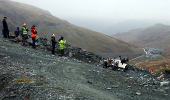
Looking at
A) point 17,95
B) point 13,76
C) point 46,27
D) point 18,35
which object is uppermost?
point 46,27

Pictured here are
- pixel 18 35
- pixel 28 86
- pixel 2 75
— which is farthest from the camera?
pixel 18 35

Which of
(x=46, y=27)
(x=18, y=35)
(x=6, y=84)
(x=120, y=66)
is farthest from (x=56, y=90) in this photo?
(x=46, y=27)

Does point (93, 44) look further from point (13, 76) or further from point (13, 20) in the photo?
point (13, 76)

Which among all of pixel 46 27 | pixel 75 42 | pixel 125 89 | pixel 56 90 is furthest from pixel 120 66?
pixel 46 27

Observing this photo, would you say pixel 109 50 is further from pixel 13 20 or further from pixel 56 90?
pixel 56 90

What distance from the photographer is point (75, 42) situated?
177 meters

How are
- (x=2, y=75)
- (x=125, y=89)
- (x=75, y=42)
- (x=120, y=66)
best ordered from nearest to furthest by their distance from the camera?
(x=2, y=75) < (x=125, y=89) < (x=120, y=66) < (x=75, y=42)

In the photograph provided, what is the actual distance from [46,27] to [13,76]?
196357 mm

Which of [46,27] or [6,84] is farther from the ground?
[46,27]

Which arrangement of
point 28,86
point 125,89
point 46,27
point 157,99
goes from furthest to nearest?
point 46,27 → point 125,89 → point 157,99 → point 28,86

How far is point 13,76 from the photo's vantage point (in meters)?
9.43

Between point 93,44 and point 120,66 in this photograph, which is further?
point 93,44

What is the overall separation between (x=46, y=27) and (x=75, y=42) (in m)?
53.0

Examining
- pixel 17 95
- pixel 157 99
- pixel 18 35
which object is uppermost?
pixel 18 35
